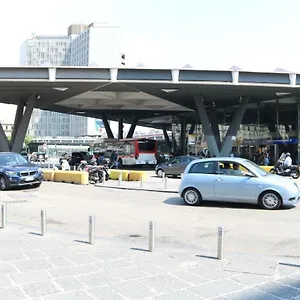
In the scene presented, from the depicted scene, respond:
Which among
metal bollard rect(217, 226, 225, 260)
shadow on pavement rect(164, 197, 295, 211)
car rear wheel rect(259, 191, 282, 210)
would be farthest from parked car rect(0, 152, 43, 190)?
metal bollard rect(217, 226, 225, 260)

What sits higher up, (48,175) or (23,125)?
(23,125)

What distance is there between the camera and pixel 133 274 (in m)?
5.22

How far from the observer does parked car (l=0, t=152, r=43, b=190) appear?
642 inches

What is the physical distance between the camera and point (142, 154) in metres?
36.8

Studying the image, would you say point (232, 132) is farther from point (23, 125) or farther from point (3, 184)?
point (3, 184)

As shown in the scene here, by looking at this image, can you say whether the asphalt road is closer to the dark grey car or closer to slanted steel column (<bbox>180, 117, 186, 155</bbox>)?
the dark grey car

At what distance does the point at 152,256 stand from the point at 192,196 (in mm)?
5980

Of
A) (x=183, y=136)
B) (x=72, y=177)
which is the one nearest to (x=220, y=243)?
(x=72, y=177)

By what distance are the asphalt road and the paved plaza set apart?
24 millimetres

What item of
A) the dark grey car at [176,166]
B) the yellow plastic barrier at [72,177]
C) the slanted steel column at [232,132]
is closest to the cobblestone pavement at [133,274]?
the yellow plastic barrier at [72,177]

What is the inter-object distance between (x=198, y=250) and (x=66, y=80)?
24449 millimetres

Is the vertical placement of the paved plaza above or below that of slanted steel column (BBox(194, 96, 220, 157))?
below

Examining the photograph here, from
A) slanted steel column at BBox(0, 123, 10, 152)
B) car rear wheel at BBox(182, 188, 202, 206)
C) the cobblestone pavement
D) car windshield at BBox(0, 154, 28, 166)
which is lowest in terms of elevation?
the cobblestone pavement

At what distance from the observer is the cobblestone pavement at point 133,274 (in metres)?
4.53
